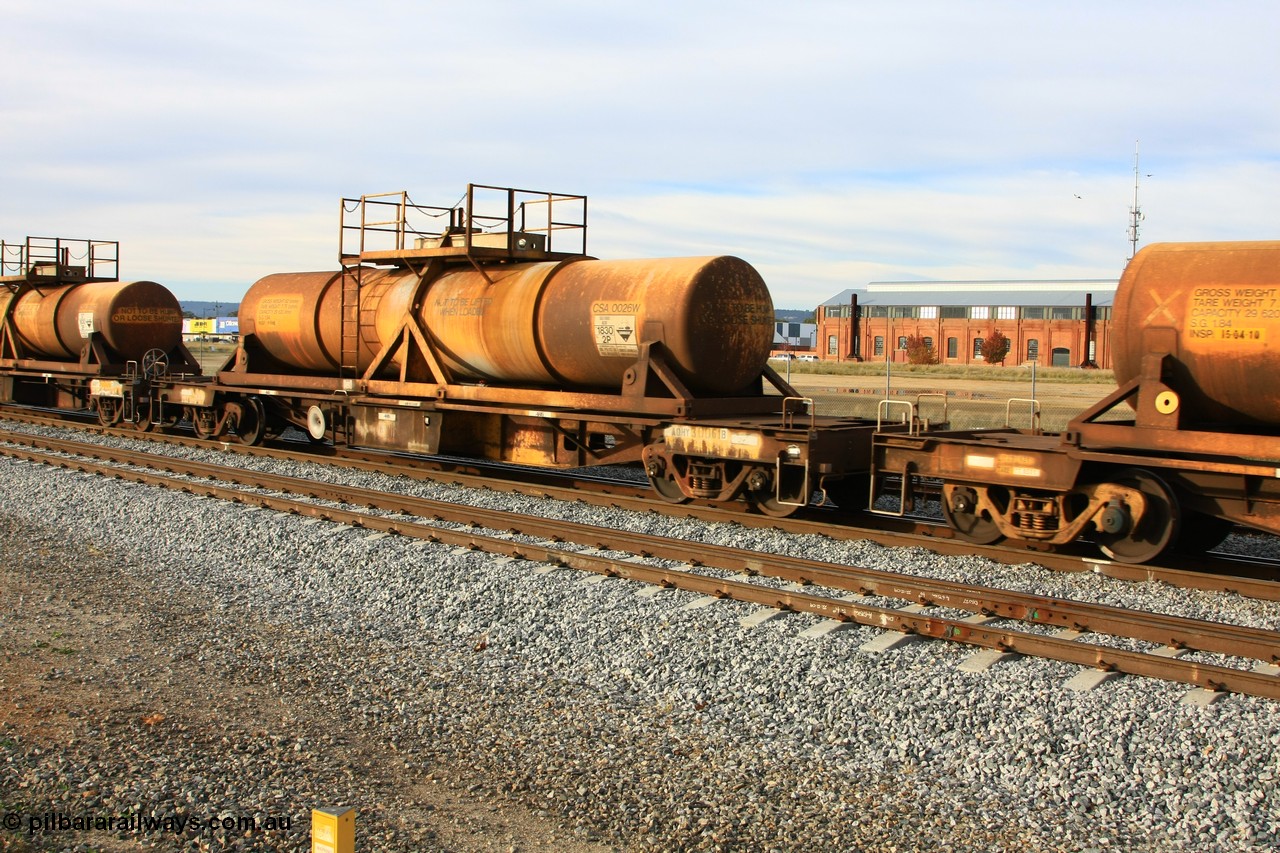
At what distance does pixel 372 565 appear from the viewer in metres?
10.3

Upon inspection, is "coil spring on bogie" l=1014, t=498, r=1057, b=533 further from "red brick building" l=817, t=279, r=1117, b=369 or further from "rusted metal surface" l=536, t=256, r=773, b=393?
"red brick building" l=817, t=279, r=1117, b=369

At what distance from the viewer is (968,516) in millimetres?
11234

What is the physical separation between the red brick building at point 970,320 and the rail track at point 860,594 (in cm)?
6460

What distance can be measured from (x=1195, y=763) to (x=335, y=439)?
15557 mm

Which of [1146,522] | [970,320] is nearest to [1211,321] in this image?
[1146,522]

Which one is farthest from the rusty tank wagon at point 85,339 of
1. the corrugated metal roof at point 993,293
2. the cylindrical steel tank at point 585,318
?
the corrugated metal roof at point 993,293

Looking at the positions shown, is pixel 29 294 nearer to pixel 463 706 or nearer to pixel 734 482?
pixel 734 482

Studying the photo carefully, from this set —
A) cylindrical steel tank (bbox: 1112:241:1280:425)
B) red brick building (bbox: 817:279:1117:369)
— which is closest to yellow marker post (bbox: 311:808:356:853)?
cylindrical steel tank (bbox: 1112:241:1280:425)

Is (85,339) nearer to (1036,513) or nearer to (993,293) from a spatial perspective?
(1036,513)

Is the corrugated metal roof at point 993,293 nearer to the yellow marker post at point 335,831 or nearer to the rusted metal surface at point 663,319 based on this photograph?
the rusted metal surface at point 663,319

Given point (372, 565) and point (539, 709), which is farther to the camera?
point (372, 565)

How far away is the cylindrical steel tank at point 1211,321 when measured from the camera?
30.0ft

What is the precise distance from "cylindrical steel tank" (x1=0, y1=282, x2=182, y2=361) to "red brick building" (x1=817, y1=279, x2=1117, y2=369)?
56.1 m

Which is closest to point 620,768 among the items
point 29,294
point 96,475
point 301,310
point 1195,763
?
point 1195,763
